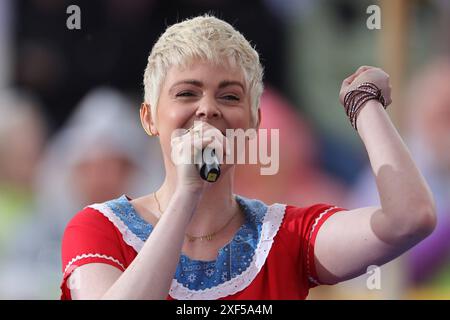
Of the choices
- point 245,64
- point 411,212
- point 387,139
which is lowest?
point 411,212

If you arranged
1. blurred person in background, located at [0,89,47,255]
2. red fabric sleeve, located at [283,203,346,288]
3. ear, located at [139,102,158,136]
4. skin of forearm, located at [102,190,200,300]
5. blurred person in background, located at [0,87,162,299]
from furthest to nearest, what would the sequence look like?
blurred person in background, located at [0,89,47,255] < blurred person in background, located at [0,87,162,299] < ear, located at [139,102,158,136] < red fabric sleeve, located at [283,203,346,288] < skin of forearm, located at [102,190,200,300]

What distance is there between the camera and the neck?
169 centimetres

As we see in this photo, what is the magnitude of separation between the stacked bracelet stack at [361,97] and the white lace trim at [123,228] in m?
0.50

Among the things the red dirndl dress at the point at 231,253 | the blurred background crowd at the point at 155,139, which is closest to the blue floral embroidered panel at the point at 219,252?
the red dirndl dress at the point at 231,253

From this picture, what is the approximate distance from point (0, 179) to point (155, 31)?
845 millimetres

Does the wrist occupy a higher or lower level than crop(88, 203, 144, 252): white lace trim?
higher

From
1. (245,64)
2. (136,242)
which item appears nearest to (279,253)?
(136,242)

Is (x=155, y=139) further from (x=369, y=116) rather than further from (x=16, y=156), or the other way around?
(x=369, y=116)

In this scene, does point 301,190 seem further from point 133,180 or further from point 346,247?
point 346,247

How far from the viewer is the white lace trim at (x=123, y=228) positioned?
1613 millimetres

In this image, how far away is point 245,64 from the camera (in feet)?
5.56

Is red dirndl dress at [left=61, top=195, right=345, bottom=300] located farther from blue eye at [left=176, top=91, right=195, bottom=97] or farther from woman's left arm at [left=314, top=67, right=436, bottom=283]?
blue eye at [left=176, top=91, right=195, bottom=97]

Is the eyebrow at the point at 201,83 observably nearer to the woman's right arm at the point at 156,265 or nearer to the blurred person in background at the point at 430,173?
the woman's right arm at the point at 156,265

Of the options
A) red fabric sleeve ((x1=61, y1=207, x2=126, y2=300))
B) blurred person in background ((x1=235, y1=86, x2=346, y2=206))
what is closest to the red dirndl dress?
red fabric sleeve ((x1=61, y1=207, x2=126, y2=300))
